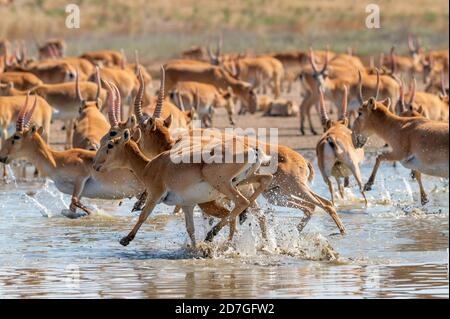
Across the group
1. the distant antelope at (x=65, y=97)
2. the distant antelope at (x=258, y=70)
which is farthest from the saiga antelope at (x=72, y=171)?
the distant antelope at (x=258, y=70)

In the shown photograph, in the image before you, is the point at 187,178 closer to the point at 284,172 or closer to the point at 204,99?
the point at 284,172

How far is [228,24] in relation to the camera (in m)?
50.6

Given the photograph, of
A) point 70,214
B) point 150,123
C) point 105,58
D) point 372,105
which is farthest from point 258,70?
point 150,123

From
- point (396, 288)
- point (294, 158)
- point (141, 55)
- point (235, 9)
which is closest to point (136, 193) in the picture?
point (294, 158)

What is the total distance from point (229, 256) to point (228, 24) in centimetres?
3976

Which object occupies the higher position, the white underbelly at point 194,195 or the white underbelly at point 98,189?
the white underbelly at point 194,195

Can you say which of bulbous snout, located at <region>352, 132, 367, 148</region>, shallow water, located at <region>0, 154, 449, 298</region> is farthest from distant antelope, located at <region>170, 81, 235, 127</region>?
bulbous snout, located at <region>352, 132, 367, 148</region>

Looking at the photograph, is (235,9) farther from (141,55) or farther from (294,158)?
(294,158)

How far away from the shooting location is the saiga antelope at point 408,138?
13406 mm

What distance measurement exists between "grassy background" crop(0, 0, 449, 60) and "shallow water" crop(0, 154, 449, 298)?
96.9 ft

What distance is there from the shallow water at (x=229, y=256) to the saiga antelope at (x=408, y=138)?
0.61m

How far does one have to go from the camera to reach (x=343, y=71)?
28609mm

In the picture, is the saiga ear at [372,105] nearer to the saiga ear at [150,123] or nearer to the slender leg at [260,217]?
the slender leg at [260,217]
